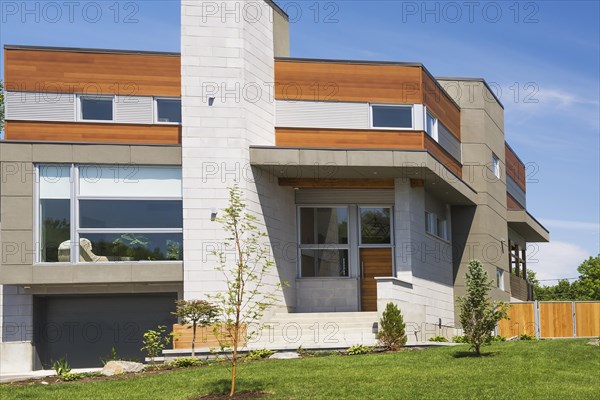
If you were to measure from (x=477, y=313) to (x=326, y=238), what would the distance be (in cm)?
914

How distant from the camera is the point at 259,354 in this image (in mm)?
19906

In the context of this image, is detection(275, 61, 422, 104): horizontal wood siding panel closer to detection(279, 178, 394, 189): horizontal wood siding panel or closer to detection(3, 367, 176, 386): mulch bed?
detection(279, 178, 394, 189): horizontal wood siding panel

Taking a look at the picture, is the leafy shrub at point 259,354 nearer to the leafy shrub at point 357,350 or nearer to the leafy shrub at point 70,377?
the leafy shrub at point 357,350

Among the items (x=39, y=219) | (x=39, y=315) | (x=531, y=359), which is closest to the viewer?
(x=531, y=359)

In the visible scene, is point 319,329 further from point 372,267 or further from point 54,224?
point 54,224

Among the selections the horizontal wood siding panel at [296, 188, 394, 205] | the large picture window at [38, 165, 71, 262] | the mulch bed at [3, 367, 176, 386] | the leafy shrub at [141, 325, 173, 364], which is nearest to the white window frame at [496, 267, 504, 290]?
the horizontal wood siding panel at [296, 188, 394, 205]

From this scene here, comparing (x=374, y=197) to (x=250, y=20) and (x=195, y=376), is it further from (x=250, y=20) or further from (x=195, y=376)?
(x=195, y=376)

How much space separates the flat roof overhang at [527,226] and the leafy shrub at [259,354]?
19122 millimetres

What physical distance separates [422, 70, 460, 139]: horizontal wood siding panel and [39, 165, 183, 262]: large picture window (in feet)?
27.8

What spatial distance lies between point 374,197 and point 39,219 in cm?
1028

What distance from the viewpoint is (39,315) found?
82.3ft

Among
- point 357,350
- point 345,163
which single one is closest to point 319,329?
point 357,350

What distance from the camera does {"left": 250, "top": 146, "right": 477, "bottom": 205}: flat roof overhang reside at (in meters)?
24.4

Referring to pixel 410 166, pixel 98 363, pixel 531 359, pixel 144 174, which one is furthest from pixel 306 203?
pixel 531 359
